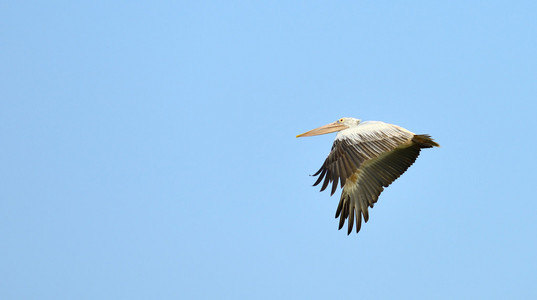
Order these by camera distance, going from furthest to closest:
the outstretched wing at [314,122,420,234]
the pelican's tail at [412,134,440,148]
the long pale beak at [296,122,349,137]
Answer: the long pale beak at [296,122,349,137] < the pelican's tail at [412,134,440,148] < the outstretched wing at [314,122,420,234]

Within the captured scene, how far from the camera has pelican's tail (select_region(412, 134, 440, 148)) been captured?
17.7 m

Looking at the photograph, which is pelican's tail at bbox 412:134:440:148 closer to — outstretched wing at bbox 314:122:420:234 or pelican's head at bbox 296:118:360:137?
outstretched wing at bbox 314:122:420:234

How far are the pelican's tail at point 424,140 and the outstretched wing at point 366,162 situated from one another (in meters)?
0.10

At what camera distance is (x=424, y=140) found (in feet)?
58.2

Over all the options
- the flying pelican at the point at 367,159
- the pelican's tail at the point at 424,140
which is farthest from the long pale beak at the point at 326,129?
the pelican's tail at the point at 424,140

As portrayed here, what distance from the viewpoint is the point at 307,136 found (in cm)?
2006

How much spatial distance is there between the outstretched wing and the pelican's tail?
96 mm

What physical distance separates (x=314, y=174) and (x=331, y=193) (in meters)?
0.77

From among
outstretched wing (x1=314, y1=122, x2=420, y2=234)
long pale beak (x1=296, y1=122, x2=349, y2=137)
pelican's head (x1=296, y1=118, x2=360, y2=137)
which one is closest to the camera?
outstretched wing (x1=314, y1=122, x2=420, y2=234)

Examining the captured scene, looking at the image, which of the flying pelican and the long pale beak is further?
the long pale beak

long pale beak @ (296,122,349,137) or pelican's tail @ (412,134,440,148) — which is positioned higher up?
Answer: long pale beak @ (296,122,349,137)

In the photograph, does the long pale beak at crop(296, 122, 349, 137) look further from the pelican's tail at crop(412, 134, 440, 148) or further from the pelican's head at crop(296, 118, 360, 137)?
the pelican's tail at crop(412, 134, 440, 148)

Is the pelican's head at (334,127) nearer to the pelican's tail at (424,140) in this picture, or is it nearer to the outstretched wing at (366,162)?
the outstretched wing at (366,162)

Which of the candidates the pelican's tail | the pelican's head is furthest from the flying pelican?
the pelican's head
